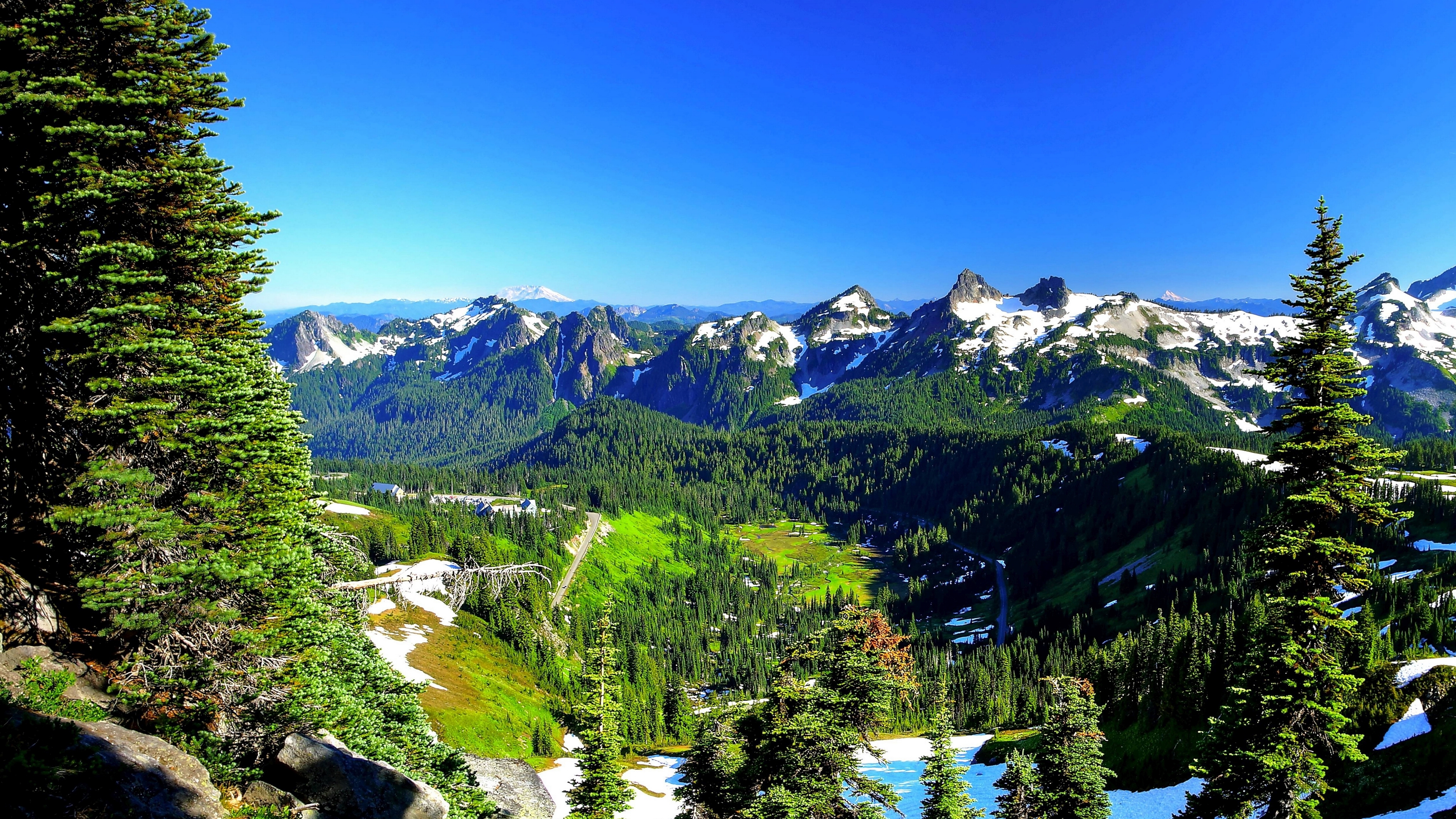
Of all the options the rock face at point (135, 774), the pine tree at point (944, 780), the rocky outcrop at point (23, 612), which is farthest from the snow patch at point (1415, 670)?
the rocky outcrop at point (23, 612)

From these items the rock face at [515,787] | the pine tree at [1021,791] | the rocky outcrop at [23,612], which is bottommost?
the rock face at [515,787]

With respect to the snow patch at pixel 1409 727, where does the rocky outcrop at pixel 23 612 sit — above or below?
above

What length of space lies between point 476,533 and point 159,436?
165046mm

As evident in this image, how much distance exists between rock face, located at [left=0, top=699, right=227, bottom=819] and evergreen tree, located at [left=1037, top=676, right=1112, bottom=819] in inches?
1508

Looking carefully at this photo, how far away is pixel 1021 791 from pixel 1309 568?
22925 millimetres

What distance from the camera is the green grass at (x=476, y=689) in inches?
2849

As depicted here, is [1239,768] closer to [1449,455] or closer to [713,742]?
[713,742]

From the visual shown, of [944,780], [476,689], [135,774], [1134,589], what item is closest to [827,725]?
[944,780]

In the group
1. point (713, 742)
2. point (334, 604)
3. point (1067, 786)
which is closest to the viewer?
point (334, 604)

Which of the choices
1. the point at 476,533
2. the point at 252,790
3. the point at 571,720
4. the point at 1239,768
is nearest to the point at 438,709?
the point at 571,720

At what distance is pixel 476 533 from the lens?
561 feet

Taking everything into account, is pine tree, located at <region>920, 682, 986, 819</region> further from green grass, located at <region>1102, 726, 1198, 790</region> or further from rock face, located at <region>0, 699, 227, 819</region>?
green grass, located at <region>1102, 726, 1198, 790</region>

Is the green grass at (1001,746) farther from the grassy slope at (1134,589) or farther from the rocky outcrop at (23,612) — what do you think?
the rocky outcrop at (23,612)

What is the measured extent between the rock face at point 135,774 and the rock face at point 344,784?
11.5 feet
